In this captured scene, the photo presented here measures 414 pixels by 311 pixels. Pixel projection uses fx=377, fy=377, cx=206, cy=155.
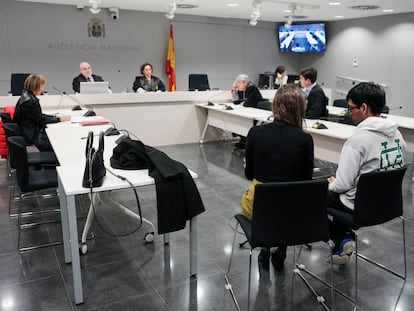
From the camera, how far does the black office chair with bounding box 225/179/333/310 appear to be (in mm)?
1814

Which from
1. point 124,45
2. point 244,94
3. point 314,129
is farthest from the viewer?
point 124,45

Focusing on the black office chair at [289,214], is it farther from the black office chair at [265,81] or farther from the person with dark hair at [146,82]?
the black office chair at [265,81]

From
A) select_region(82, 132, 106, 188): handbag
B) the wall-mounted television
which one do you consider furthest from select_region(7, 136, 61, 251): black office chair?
the wall-mounted television

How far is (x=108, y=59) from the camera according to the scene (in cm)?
827

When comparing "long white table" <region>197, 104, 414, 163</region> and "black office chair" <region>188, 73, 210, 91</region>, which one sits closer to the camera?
"long white table" <region>197, 104, 414, 163</region>

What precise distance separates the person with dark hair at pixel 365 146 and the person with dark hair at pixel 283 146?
22 centimetres

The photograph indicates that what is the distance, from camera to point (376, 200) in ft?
6.98

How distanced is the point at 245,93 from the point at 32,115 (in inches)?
139

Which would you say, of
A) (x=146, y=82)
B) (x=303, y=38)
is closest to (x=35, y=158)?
(x=146, y=82)

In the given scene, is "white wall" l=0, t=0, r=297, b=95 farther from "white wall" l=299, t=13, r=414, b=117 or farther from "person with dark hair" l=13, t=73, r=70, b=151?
"person with dark hair" l=13, t=73, r=70, b=151

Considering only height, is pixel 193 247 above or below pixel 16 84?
below

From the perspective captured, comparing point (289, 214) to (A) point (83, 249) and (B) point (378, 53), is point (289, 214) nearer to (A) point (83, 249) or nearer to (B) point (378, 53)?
(A) point (83, 249)

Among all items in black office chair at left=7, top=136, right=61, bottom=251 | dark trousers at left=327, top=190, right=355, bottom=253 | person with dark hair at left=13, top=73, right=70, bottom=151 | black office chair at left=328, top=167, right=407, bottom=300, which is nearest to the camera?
black office chair at left=328, top=167, right=407, bottom=300

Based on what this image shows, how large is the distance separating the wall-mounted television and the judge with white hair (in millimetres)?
4349
